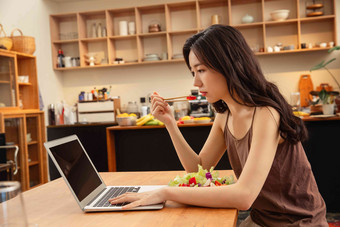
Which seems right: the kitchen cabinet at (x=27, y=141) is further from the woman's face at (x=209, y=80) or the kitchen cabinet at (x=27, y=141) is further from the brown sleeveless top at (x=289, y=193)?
the brown sleeveless top at (x=289, y=193)

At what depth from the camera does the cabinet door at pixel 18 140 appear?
4594 mm

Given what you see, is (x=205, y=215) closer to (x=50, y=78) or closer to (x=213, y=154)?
(x=213, y=154)

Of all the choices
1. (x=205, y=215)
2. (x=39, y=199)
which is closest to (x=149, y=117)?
(x=39, y=199)

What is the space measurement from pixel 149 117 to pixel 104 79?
2.73 meters

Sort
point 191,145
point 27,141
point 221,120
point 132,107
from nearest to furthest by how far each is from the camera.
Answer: point 221,120 < point 191,145 < point 27,141 < point 132,107

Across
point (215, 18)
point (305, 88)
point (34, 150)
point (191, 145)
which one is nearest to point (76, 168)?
point (191, 145)

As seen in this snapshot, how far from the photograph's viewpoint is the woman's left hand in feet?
3.96

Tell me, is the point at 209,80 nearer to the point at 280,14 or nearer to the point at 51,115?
the point at 280,14

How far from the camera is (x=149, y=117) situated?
3973mm

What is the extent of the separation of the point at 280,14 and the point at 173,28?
5.52 feet

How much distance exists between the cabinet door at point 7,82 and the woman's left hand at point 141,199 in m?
3.78

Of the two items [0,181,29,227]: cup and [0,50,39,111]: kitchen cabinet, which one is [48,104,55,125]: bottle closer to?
[0,50,39,111]: kitchen cabinet

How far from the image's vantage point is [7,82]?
4691mm

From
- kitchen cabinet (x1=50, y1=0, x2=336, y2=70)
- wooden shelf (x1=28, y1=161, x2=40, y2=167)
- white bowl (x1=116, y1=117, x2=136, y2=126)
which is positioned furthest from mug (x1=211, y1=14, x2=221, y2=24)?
wooden shelf (x1=28, y1=161, x2=40, y2=167)
